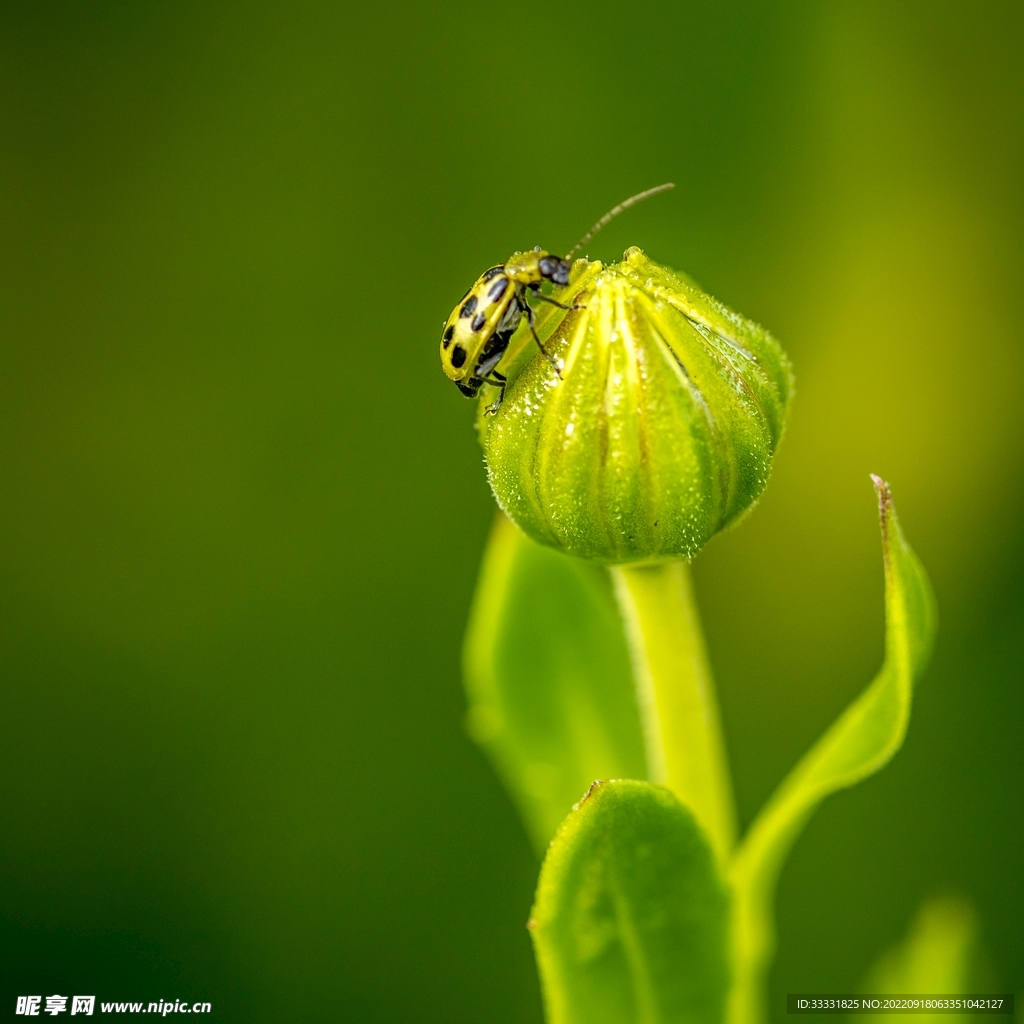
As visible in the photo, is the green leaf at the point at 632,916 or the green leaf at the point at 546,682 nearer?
the green leaf at the point at 632,916

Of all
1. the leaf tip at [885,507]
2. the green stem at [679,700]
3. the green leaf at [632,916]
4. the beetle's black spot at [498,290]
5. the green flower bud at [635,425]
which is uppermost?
the beetle's black spot at [498,290]

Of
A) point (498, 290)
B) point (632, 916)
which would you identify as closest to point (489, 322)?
point (498, 290)

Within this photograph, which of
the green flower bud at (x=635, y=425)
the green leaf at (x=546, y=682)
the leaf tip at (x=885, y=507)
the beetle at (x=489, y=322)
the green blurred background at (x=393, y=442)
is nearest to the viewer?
the green flower bud at (x=635, y=425)

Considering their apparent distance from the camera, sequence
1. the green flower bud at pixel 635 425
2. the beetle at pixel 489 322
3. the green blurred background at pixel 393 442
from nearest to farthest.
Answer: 1. the green flower bud at pixel 635 425
2. the beetle at pixel 489 322
3. the green blurred background at pixel 393 442

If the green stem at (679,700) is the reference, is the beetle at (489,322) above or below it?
above

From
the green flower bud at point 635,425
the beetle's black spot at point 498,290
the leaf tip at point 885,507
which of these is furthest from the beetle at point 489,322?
the leaf tip at point 885,507

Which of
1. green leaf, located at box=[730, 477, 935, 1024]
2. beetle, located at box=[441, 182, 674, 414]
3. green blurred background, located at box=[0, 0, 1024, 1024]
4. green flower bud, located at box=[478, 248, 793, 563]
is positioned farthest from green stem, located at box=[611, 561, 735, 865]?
green blurred background, located at box=[0, 0, 1024, 1024]

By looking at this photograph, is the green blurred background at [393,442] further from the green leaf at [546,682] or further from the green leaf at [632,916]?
the green leaf at [632,916]
